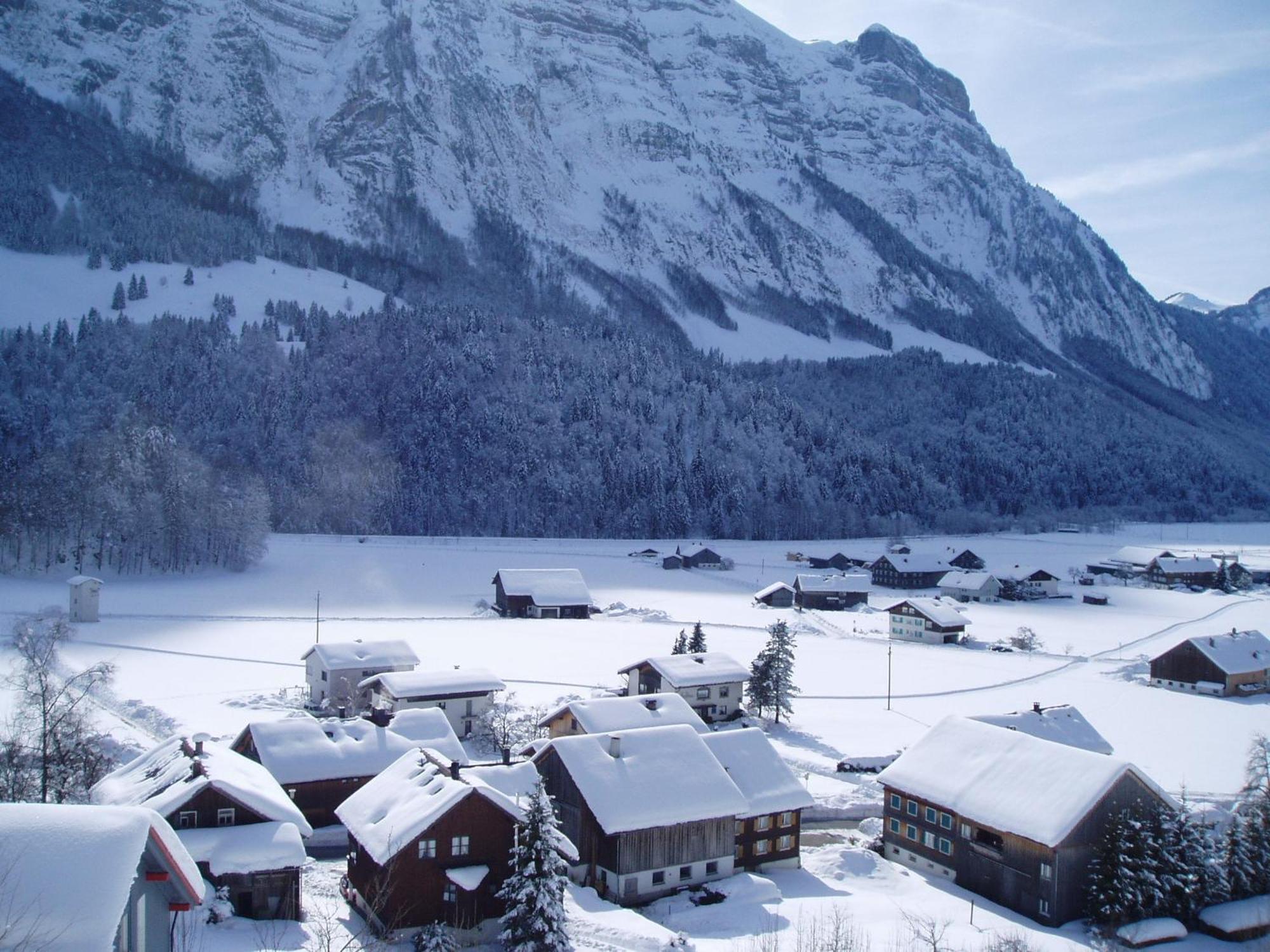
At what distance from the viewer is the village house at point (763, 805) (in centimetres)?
2453

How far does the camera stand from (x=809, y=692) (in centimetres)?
4169

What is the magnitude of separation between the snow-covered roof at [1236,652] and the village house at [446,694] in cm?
3338

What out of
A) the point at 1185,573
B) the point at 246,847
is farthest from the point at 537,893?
the point at 1185,573

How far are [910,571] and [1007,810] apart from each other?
6245cm

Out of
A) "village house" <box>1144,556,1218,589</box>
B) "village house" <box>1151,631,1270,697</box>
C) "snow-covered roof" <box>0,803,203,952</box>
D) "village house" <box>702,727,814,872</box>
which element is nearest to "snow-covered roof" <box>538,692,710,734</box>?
"village house" <box>702,727,814,872</box>

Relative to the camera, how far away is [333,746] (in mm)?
25953

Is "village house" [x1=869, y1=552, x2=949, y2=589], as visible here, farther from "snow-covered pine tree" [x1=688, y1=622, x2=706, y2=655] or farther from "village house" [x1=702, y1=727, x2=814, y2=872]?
"village house" [x1=702, y1=727, x2=814, y2=872]

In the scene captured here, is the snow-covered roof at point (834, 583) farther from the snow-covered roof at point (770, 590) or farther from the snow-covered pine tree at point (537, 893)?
the snow-covered pine tree at point (537, 893)

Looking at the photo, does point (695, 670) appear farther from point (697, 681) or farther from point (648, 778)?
point (648, 778)

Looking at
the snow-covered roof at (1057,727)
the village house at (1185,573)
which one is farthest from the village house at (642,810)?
the village house at (1185,573)

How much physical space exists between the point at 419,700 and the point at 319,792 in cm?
795

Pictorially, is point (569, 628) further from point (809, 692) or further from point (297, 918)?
point (297, 918)

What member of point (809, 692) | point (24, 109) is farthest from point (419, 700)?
point (24, 109)

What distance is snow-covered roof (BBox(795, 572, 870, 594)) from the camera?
70.3 metres
